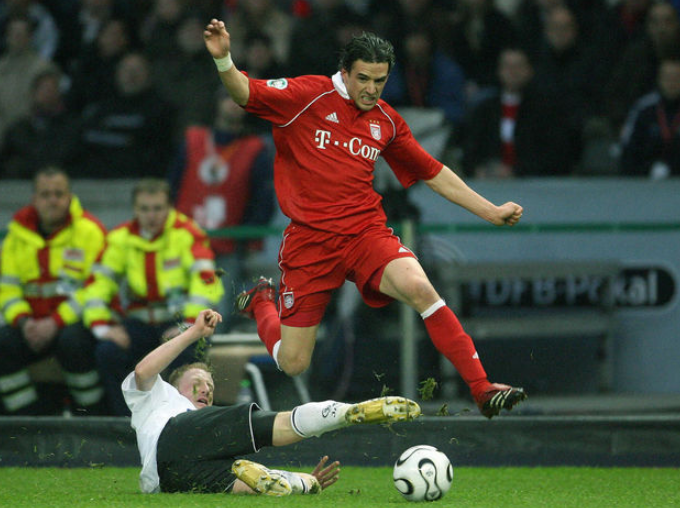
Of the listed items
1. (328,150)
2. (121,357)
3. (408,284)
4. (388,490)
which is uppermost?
(328,150)

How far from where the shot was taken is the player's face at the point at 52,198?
7.55 meters

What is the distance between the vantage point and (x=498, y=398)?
520 cm

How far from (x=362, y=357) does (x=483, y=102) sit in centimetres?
250

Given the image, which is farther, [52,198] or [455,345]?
[52,198]

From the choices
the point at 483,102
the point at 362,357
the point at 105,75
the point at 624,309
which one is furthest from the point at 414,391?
the point at 105,75

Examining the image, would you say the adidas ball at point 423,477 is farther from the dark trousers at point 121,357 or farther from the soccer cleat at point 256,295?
the dark trousers at point 121,357

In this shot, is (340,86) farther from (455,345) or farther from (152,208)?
(152,208)

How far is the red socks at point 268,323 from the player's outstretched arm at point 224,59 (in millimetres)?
1260

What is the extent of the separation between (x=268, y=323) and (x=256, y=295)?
29 centimetres

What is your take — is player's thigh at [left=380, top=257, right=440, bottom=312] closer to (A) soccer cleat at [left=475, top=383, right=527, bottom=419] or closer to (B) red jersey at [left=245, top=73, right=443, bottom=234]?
(B) red jersey at [left=245, top=73, right=443, bottom=234]

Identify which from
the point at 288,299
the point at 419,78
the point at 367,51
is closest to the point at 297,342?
the point at 288,299

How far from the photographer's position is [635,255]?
7.39 meters

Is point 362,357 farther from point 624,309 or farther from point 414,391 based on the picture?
point 624,309

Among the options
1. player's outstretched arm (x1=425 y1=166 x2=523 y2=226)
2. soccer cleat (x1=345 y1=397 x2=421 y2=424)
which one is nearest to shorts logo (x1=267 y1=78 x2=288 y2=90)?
player's outstretched arm (x1=425 y1=166 x2=523 y2=226)
